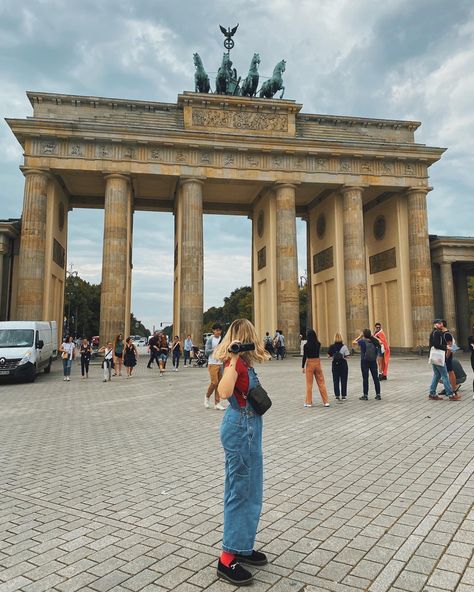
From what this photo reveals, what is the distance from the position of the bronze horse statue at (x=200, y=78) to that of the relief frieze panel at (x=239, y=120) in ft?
10.9

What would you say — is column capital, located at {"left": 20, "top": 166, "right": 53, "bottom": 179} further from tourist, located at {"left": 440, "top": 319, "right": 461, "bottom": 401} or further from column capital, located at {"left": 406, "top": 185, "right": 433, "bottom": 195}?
tourist, located at {"left": 440, "top": 319, "right": 461, "bottom": 401}

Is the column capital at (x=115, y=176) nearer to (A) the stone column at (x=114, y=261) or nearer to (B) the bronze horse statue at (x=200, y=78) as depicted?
(A) the stone column at (x=114, y=261)

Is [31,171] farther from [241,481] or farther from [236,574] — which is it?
[236,574]

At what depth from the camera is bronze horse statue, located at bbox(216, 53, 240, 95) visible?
3531 centimetres

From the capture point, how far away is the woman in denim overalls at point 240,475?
3.16 metres

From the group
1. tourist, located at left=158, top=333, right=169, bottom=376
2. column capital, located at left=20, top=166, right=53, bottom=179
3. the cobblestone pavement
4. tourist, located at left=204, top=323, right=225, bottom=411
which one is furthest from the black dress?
column capital, located at left=20, top=166, right=53, bottom=179

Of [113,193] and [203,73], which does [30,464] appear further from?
[203,73]

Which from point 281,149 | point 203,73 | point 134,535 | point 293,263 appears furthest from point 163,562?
point 203,73

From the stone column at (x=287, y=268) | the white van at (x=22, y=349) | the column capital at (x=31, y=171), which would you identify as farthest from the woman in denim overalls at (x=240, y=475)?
the column capital at (x=31, y=171)

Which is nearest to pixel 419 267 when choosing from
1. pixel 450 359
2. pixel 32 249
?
pixel 450 359

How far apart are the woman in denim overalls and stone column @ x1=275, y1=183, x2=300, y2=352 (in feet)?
92.5

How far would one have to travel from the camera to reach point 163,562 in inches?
133

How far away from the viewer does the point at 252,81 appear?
35406mm

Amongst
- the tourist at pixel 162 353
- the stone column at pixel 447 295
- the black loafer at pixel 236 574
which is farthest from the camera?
the stone column at pixel 447 295
